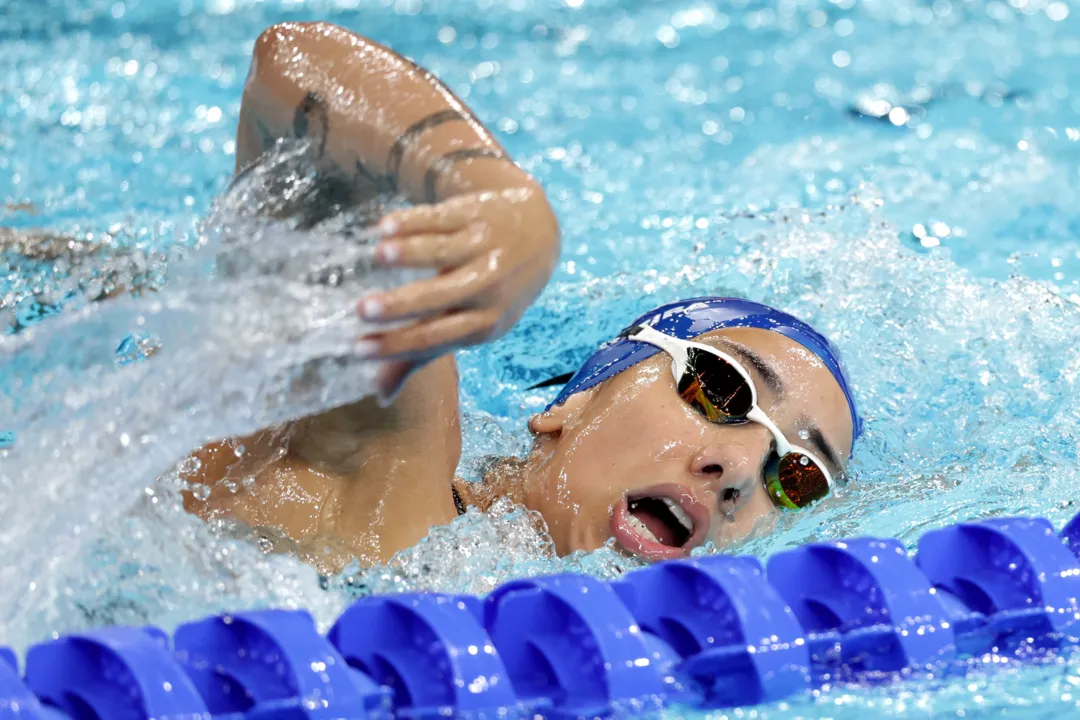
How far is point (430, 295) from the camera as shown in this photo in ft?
4.01

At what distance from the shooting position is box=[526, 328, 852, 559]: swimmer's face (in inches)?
77.4

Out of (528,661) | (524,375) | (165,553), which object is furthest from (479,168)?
(524,375)

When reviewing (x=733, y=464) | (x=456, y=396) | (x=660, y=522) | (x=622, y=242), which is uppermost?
(x=456, y=396)

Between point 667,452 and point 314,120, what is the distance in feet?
2.51

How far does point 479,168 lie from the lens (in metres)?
1.39

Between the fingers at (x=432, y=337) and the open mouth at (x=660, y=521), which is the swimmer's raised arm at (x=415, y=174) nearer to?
the fingers at (x=432, y=337)

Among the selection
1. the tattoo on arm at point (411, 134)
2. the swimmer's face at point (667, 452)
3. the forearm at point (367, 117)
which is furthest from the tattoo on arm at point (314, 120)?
the swimmer's face at point (667, 452)

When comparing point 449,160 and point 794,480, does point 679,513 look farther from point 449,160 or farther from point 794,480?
point 449,160

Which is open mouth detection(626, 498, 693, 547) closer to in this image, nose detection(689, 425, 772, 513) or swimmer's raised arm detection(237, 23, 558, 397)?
nose detection(689, 425, 772, 513)

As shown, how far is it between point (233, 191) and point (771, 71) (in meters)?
3.65

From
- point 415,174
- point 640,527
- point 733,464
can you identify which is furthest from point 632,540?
point 415,174

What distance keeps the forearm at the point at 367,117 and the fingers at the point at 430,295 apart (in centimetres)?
15

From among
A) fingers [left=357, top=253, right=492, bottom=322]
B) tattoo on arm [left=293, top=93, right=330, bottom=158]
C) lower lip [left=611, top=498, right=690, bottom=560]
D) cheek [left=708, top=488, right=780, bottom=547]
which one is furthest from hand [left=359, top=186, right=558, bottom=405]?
cheek [left=708, top=488, right=780, bottom=547]

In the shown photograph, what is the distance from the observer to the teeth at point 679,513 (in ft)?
6.48
